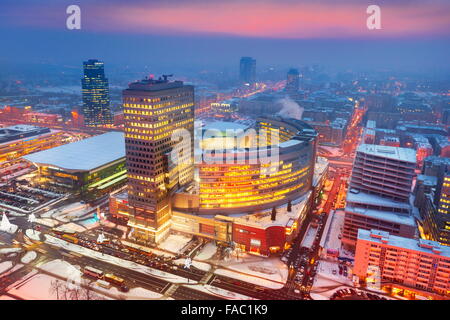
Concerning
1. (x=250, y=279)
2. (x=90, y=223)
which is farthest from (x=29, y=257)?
(x=250, y=279)

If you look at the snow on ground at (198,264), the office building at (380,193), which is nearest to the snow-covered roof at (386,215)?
the office building at (380,193)

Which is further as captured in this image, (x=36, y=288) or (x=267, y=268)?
(x=267, y=268)

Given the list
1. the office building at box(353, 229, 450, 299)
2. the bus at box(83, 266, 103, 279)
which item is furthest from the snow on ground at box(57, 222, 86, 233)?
the office building at box(353, 229, 450, 299)

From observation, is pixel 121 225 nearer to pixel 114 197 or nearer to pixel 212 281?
Result: pixel 114 197

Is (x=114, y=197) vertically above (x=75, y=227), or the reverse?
(x=114, y=197)

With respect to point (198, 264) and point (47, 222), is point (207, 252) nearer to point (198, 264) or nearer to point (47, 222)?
point (198, 264)

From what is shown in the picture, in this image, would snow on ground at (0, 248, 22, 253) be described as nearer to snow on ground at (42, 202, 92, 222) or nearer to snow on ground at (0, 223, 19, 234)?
snow on ground at (0, 223, 19, 234)

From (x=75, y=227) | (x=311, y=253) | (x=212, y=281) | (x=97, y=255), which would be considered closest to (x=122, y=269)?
(x=97, y=255)
